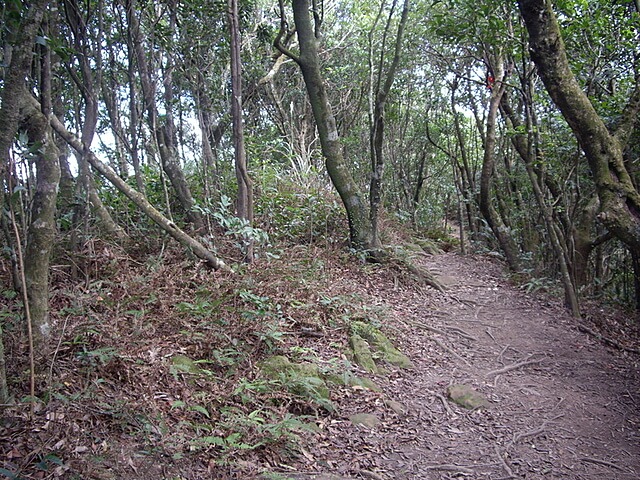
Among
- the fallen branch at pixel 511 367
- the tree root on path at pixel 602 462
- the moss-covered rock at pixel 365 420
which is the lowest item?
the tree root on path at pixel 602 462

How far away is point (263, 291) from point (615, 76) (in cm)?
706

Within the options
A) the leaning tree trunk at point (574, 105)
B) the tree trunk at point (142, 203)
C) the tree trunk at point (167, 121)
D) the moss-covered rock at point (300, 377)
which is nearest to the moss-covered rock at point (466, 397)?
the moss-covered rock at point (300, 377)

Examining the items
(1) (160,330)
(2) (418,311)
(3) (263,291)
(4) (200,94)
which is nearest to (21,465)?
(1) (160,330)

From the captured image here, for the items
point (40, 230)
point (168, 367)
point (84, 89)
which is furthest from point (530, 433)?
point (84, 89)

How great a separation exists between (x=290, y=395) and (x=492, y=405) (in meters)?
2.28

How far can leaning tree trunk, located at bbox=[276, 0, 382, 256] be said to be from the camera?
7914mm

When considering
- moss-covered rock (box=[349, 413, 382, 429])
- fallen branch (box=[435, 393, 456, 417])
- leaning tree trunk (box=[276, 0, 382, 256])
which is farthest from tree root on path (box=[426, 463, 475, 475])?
leaning tree trunk (box=[276, 0, 382, 256])

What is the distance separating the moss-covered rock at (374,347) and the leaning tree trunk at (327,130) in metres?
2.76

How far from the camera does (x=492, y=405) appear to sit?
4844 millimetres

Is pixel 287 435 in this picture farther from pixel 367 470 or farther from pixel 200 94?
pixel 200 94

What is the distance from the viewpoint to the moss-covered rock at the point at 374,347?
5.22 meters

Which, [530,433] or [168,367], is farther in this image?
[530,433]

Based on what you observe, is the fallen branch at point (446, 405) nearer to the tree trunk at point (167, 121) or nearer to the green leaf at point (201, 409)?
the green leaf at point (201, 409)

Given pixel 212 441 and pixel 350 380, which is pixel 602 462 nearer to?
pixel 350 380
